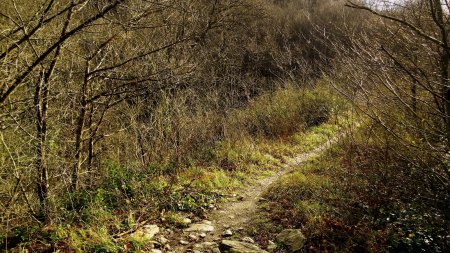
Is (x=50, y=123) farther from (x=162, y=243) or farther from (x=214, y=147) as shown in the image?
(x=214, y=147)

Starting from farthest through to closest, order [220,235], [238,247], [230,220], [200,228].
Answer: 1. [230,220]
2. [200,228]
3. [220,235]
4. [238,247]

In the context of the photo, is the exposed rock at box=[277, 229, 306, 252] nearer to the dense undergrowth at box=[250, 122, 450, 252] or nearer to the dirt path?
the dense undergrowth at box=[250, 122, 450, 252]

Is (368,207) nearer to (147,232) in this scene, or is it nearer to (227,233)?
(227,233)

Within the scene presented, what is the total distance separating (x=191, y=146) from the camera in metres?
8.34

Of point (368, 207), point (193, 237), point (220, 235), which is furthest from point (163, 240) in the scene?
point (368, 207)

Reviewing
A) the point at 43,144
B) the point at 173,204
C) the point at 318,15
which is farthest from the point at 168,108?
the point at 318,15

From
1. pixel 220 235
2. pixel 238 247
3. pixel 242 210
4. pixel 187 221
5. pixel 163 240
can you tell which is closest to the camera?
pixel 238 247

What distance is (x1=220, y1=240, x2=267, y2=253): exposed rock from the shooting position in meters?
4.45

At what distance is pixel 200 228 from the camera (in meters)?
5.11

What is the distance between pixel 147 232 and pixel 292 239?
194cm

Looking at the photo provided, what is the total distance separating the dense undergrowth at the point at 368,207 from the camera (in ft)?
13.8

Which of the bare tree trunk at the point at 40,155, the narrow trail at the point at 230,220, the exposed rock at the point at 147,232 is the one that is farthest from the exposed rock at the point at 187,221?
the bare tree trunk at the point at 40,155

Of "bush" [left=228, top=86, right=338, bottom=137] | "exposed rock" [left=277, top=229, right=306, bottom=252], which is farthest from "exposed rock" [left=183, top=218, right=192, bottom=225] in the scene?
"bush" [left=228, top=86, right=338, bottom=137]

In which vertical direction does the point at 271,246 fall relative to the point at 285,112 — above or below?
below
